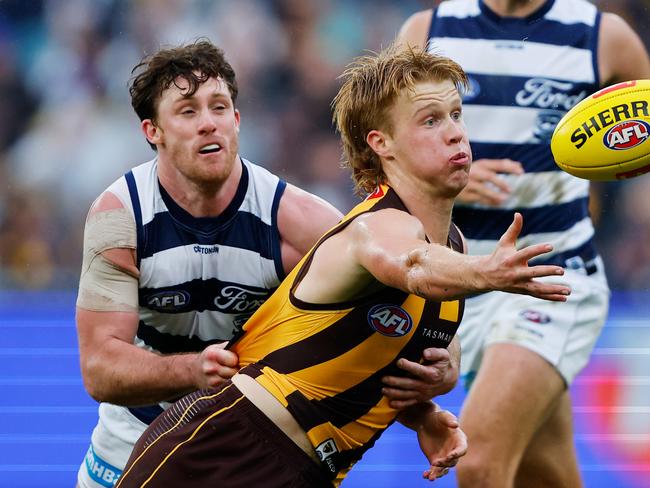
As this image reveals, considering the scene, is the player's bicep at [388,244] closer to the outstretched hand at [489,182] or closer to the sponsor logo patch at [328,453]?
the sponsor logo patch at [328,453]

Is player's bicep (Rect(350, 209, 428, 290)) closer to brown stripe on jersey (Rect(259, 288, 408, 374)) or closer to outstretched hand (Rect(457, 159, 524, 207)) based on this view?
brown stripe on jersey (Rect(259, 288, 408, 374))

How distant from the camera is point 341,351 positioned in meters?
3.05

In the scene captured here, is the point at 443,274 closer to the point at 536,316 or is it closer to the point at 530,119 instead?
the point at 536,316

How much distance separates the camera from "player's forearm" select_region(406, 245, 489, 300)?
2.53m

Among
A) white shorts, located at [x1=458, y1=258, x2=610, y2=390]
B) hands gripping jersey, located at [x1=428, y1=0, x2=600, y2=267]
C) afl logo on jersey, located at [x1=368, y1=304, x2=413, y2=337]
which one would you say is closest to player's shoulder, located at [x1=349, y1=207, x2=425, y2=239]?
afl logo on jersey, located at [x1=368, y1=304, x2=413, y2=337]

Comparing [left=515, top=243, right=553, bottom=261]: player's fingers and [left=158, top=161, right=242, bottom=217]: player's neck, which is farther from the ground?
[left=158, top=161, right=242, bottom=217]: player's neck

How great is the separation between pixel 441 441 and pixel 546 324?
140 cm

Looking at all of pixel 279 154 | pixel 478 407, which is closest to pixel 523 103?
pixel 478 407

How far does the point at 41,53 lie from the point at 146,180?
6.33 metres

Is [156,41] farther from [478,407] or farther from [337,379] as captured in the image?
[337,379]

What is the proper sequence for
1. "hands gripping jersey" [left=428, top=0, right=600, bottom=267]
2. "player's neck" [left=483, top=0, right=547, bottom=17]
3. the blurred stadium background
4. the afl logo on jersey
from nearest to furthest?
the afl logo on jersey, "hands gripping jersey" [left=428, top=0, right=600, bottom=267], "player's neck" [left=483, top=0, right=547, bottom=17], the blurred stadium background

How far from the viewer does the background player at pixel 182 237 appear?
3.73 meters

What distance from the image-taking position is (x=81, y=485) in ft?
14.2

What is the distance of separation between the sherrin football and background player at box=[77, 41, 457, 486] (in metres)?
0.86
